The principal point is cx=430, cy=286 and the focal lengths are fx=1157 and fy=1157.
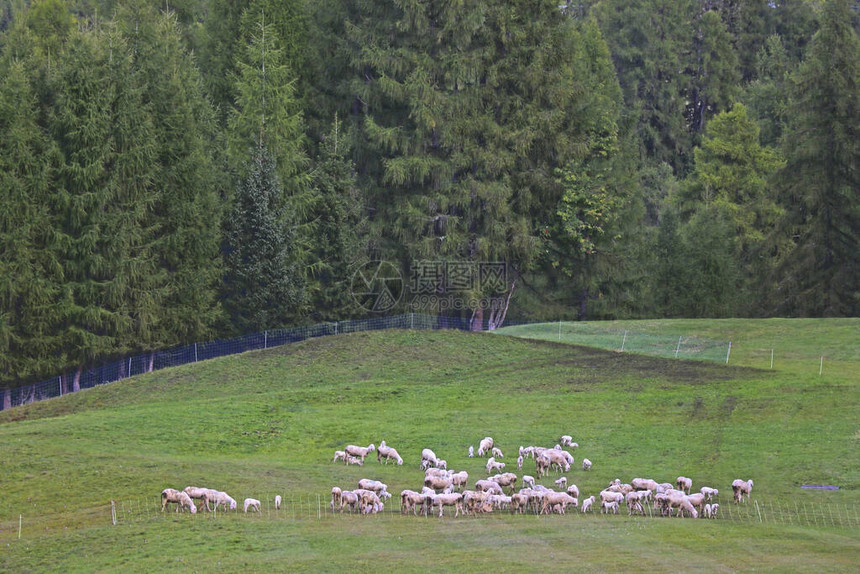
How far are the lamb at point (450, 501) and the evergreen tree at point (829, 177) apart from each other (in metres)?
48.2

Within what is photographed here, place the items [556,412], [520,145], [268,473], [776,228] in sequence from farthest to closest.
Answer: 1. [776,228]
2. [520,145]
3. [556,412]
4. [268,473]

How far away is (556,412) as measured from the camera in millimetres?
47031

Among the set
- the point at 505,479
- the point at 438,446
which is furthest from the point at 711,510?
the point at 438,446

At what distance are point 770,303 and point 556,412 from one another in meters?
35.3

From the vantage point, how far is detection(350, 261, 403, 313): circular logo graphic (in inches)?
2857

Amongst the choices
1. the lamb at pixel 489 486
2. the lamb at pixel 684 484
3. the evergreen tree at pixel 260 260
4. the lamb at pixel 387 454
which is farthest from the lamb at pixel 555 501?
the evergreen tree at pixel 260 260

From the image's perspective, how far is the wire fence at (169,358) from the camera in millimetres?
61562

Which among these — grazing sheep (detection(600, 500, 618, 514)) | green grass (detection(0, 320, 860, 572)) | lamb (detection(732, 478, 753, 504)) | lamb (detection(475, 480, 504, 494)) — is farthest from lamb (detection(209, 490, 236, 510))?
lamb (detection(732, 478, 753, 504))

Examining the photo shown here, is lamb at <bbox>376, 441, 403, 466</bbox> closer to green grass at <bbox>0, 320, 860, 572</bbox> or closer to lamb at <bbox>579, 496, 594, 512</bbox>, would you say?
green grass at <bbox>0, 320, 860, 572</bbox>

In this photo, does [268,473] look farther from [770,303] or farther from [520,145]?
[770,303]

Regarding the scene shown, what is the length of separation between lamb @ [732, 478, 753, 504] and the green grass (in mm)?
498

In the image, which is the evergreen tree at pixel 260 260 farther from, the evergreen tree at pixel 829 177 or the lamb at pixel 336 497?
the lamb at pixel 336 497

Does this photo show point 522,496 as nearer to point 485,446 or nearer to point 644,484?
point 644,484

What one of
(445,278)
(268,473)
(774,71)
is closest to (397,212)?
(445,278)
